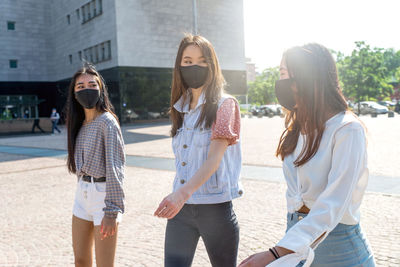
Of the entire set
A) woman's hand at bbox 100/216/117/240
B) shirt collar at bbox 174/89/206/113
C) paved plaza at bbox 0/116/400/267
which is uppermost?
shirt collar at bbox 174/89/206/113

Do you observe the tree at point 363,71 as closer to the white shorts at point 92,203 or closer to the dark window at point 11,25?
the dark window at point 11,25

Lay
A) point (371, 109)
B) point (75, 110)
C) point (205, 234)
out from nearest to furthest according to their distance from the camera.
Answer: point (205, 234), point (75, 110), point (371, 109)

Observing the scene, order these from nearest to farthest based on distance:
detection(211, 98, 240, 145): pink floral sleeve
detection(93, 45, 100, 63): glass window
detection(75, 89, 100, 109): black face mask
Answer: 1. detection(211, 98, 240, 145): pink floral sleeve
2. detection(75, 89, 100, 109): black face mask
3. detection(93, 45, 100, 63): glass window

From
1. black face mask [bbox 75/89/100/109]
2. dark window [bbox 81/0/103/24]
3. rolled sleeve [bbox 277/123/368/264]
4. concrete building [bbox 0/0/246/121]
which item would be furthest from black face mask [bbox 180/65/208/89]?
dark window [bbox 81/0/103/24]

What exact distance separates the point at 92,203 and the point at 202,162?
2.92 feet

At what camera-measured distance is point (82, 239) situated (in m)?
2.84

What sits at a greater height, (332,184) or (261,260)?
(332,184)

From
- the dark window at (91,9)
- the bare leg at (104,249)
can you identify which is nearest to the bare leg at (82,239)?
the bare leg at (104,249)

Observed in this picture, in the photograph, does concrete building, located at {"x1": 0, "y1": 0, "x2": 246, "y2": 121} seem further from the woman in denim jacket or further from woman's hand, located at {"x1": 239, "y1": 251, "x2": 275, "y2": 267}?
woman's hand, located at {"x1": 239, "y1": 251, "x2": 275, "y2": 267}

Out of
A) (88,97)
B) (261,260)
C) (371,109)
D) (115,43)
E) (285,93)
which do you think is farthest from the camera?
(371,109)

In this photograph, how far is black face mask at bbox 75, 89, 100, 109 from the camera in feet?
9.74

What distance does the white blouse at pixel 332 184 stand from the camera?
151 cm

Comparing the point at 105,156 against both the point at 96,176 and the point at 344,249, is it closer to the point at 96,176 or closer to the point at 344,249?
the point at 96,176

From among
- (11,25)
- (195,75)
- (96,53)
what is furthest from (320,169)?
(11,25)
